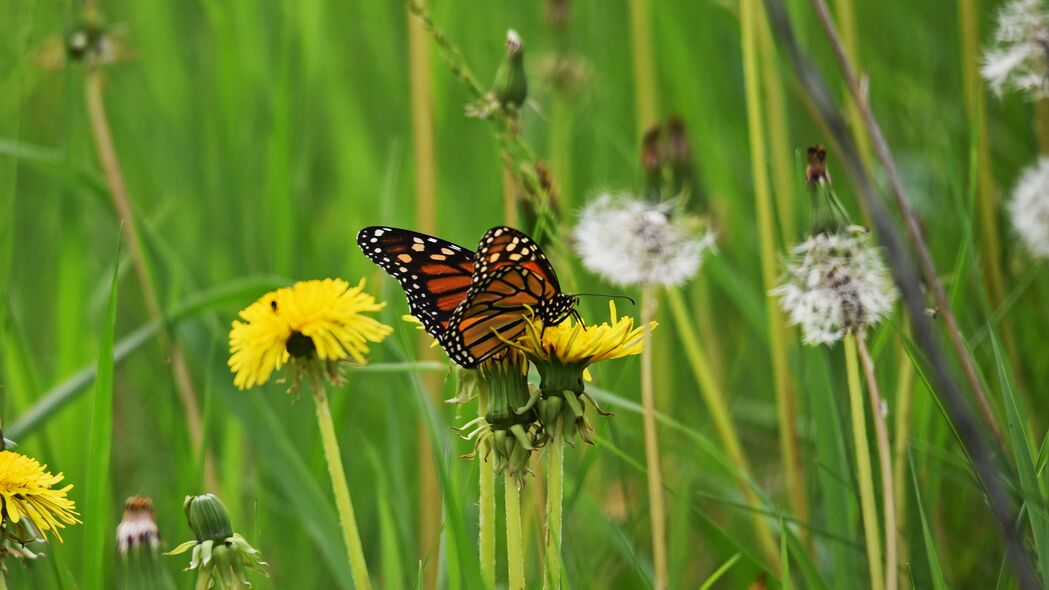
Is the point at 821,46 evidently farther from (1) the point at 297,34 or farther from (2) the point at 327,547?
(2) the point at 327,547

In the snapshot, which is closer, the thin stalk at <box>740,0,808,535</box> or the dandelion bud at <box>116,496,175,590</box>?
the dandelion bud at <box>116,496,175,590</box>

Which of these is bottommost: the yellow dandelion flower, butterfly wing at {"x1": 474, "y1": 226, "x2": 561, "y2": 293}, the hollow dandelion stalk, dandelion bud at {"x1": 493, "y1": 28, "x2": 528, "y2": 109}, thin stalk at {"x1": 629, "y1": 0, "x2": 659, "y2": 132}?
the yellow dandelion flower

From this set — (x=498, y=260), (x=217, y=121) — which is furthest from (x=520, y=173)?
(x=217, y=121)

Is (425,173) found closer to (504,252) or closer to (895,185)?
(504,252)

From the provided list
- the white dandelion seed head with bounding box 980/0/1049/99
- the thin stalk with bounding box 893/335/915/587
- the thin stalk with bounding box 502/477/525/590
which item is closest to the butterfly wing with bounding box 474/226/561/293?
the thin stalk with bounding box 502/477/525/590

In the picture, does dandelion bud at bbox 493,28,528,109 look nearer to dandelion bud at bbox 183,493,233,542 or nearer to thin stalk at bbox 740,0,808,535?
thin stalk at bbox 740,0,808,535
